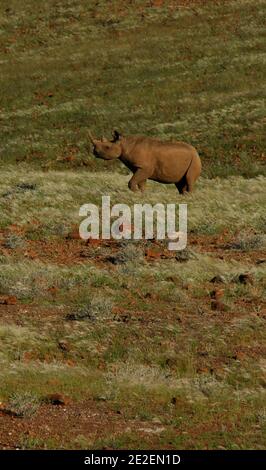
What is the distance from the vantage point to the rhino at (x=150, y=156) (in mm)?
27703

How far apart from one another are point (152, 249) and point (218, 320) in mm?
5364

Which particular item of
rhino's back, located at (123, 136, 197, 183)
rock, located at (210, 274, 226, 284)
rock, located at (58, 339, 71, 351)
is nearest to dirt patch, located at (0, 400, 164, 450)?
rock, located at (58, 339, 71, 351)

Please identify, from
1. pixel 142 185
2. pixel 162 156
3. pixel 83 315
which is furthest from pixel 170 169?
pixel 83 315

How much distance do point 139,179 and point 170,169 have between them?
970 mm

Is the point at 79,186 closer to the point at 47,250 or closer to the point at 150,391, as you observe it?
the point at 47,250

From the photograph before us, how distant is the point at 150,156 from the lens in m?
27.7

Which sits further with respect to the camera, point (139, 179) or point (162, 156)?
point (139, 179)

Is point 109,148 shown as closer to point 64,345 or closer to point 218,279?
point 218,279

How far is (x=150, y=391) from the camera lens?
1531 centimetres

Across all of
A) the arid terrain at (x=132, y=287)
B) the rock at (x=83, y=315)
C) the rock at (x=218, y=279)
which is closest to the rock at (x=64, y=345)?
the arid terrain at (x=132, y=287)

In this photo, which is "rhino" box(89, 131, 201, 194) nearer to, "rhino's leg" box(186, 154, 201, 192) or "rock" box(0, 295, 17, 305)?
"rhino's leg" box(186, 154, 201, 192)

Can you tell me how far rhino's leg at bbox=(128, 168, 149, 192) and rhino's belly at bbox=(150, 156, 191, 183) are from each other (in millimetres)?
282

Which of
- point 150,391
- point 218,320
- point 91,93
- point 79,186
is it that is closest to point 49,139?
point 91,93

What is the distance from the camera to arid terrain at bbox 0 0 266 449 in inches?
565
